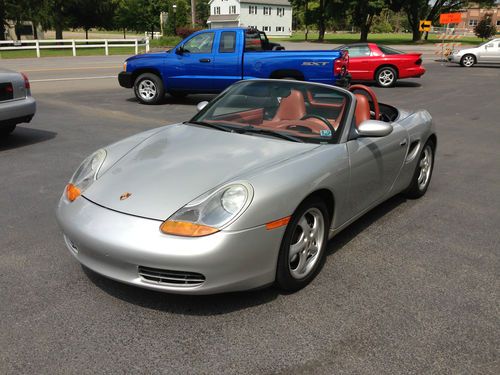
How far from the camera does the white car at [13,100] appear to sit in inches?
277

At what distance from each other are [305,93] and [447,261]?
182 centimetres

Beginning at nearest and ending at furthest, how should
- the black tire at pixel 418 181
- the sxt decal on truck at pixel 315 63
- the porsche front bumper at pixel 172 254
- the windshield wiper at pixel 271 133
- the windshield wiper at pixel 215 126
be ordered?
the porsche front bumper at pixel 172 254
the windshield wiper at pixel 271 133
the windshield wiper at pixel 215 126
the black tire at pixel 418 181
the sxt decal on truck at pixel 315 63

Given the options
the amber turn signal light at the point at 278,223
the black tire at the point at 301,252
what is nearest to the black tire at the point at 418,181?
the black tire at the point at 301,252

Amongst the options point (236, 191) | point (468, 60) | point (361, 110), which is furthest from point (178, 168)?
point (468, 60)

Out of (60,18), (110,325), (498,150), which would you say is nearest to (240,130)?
(110,325)

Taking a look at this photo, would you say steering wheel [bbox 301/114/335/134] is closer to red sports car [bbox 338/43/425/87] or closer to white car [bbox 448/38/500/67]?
red sports car [bbox 338/43/425/87]

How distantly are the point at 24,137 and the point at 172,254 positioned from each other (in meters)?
A: 6.47

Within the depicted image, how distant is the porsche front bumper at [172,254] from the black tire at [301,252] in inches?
3.4

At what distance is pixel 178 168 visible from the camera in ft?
10.9

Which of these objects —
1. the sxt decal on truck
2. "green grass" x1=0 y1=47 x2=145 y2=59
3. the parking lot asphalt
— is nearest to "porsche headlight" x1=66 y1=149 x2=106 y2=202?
the parking lot asphalt

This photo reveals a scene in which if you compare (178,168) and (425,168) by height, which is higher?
(178,168)

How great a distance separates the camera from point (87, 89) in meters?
A: 14.7

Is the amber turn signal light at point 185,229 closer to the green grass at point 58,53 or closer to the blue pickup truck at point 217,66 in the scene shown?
the blue pickup truck at point 217,66

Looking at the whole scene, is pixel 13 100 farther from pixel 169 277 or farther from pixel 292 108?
pixel 169 277
